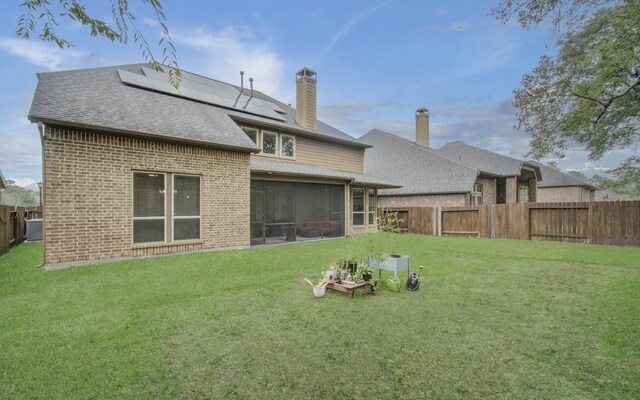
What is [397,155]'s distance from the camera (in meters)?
23.8

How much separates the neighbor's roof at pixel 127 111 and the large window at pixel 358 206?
5513 millimetres

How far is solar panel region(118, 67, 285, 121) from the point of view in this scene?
11742 millimetres

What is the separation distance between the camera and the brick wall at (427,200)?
1881cm

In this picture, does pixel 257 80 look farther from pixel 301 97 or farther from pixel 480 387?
pixel 480 387

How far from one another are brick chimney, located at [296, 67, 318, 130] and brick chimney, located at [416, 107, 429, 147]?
12.5 m

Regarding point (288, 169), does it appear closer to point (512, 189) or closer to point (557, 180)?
point (512, 189)

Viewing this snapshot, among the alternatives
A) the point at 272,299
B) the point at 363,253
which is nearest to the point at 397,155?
the point at 363,253

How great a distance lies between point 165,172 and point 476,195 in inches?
727

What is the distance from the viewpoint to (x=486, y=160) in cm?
2330

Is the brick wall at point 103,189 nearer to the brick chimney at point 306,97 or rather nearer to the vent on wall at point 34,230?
the brick chimney at point 306,97

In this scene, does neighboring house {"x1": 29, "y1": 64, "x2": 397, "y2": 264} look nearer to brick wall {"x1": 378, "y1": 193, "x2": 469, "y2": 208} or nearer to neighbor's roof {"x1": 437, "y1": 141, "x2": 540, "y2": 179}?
brick wall {"x1": 378, "y1": 193, "x2": 469, "y2": 208}

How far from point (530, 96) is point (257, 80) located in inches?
522

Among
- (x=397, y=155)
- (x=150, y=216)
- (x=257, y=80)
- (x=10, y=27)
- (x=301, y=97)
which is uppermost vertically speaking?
(x=257, y=80)

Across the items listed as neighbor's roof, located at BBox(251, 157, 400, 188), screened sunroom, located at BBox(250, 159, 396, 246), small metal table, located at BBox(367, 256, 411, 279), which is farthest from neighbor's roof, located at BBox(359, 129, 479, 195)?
small metal table, located at BBox(367, 256, 411, 279)
